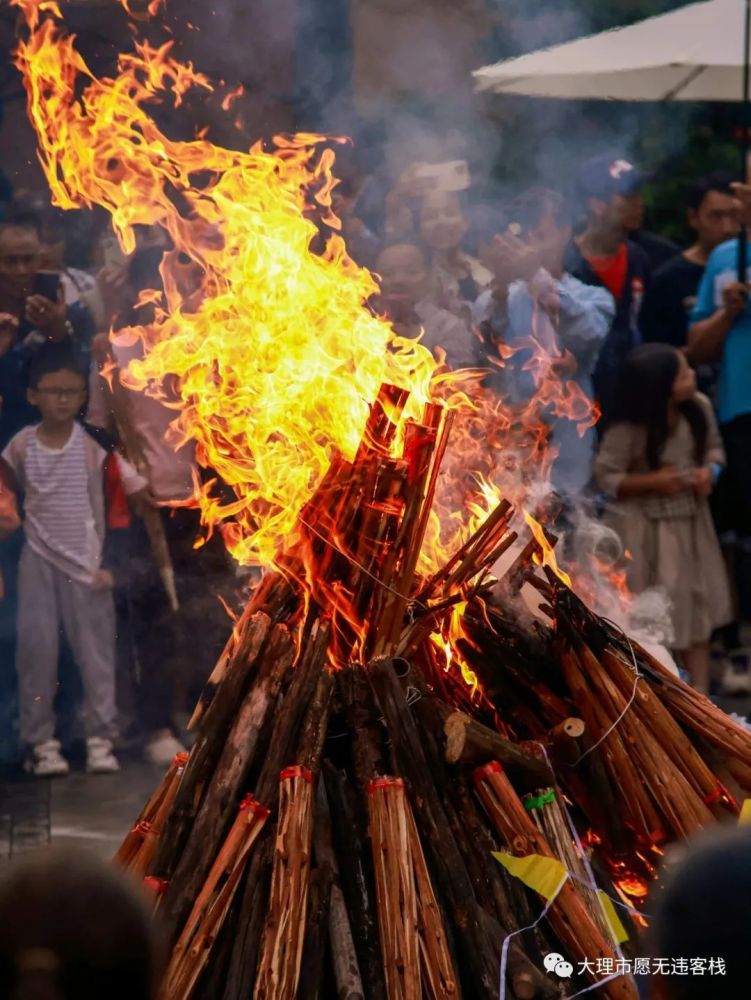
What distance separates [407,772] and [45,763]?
11.0 ft

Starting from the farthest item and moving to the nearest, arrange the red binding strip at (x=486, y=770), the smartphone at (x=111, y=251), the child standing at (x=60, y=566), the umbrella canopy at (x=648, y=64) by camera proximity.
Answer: the umbrella canopy at (x=648, y=64), the smartphone at (x=111, y=251), the child standing at (x=60, y=566), the red binding strip at (x=486, y=770)

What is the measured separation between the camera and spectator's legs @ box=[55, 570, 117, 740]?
737 centimetres

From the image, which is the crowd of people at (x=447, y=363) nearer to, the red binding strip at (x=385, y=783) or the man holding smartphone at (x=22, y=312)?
the man holding smartphone at (x=22, y=312)

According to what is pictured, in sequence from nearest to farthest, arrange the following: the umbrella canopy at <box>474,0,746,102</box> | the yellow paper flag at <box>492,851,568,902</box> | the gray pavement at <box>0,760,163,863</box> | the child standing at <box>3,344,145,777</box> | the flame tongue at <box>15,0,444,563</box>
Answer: the yellow paper flag at <box>492,851,568,902</box>, the flame tongue at <box>15,0,444,563</box>, the gray pavement at <box>0,760,163,863</box>, the child standing at <box>3,344,145,777</box>, the umbrella canopy at <box>474,0,746,102</box>

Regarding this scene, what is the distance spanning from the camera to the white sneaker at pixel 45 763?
7176 millimetres

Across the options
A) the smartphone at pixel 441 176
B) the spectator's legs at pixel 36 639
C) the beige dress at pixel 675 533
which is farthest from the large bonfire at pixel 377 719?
the smartphone at pixel 441 176

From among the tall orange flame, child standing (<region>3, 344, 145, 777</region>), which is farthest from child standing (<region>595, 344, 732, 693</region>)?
child standing (<region>3, 344, 145, 777</region>)

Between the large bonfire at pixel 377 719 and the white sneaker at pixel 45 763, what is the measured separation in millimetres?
2314

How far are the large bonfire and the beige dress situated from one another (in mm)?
2203

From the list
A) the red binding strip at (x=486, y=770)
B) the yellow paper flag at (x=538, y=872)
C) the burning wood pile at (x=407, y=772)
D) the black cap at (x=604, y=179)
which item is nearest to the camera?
the burning wood pile at (x=407, y=772)

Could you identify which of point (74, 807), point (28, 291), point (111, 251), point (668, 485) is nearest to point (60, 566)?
point (74, 807)

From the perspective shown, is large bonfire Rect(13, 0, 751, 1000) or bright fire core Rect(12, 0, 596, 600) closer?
large bonfire Rect(13, 0, 751, 1000)

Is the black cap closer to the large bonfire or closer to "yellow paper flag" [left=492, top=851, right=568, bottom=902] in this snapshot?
the large bonfire

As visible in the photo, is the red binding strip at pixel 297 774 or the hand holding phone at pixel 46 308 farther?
the hand holding phone at pixel 46 308
